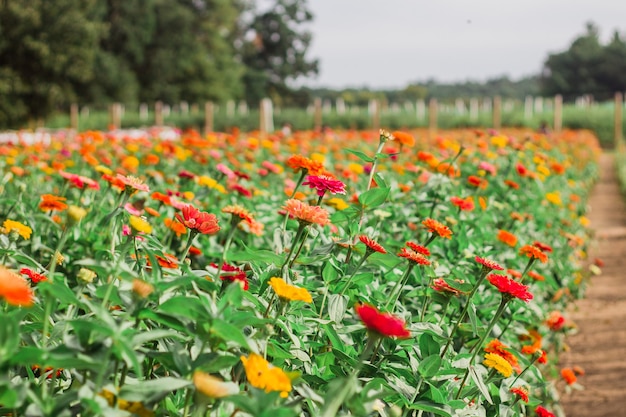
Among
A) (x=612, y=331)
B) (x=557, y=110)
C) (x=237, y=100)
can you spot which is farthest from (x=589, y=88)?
(x=612, y=331)

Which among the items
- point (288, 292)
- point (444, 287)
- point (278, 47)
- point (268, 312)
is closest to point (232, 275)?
point (268, 312)

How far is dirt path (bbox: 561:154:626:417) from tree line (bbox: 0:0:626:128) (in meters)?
23.4

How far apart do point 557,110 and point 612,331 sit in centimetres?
1478

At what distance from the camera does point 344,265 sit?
1.60 metres

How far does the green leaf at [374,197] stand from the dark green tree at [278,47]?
145 feet

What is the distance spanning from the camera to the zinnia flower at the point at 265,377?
0.89 meters

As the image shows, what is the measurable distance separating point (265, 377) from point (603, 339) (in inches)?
127

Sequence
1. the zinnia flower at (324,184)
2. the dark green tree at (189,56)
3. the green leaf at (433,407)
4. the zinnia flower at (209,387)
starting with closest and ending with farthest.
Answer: the zinnia flower at (209,387) → the green leaf at (433,407) → the zinnia flower at (324,184) → the dark green tree at (189,56)

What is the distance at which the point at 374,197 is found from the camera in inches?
63.5

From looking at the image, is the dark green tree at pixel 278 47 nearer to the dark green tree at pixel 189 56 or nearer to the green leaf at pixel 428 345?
the dark green tree at pixel 189 56

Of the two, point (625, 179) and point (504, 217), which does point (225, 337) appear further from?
point (625, 179)

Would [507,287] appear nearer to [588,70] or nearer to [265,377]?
[265,377]

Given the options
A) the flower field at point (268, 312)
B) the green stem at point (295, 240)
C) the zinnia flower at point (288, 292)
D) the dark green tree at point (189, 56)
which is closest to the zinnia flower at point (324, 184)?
the flower field at point (268, 312)

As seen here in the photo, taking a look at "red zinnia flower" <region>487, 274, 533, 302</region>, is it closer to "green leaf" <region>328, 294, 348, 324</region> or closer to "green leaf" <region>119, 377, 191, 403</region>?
"green leaf" <region>328, 294, 348, 324</region>
